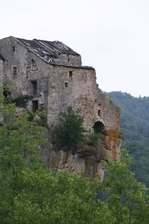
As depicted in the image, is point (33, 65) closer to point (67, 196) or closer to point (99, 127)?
point (99, 127)

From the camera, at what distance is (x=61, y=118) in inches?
2020

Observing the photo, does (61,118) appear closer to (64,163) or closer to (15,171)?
(64,163)

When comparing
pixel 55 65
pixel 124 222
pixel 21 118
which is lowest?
pixel 124 222

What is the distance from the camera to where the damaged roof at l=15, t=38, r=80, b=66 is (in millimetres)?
52956

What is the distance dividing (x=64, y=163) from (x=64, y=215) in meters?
20.2

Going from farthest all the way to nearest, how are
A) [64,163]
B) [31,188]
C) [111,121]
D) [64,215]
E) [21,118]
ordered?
[111,121] < [64,163] < [21,118] < [31,188] < [64,215]

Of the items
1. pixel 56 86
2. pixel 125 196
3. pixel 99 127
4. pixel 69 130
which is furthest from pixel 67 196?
pixel 99 127

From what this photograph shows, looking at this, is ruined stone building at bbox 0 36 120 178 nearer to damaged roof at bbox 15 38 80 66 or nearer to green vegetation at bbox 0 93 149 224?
damaged roof at bbox 15 38 80 66

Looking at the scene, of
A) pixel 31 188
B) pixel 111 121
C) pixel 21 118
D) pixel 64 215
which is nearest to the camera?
pixel 64 215

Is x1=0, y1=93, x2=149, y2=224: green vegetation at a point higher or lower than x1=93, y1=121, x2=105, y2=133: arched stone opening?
lower

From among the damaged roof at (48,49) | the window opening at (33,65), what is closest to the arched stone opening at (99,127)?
the damaged roof at (48,49)

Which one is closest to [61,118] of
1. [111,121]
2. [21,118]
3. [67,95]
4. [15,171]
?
[67,95]

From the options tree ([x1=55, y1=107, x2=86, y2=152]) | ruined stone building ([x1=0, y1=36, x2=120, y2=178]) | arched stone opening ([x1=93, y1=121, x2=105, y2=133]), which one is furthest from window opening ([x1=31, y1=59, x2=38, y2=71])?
arched stone opening ([x1=93, y1=121, x2=105, y2=133])

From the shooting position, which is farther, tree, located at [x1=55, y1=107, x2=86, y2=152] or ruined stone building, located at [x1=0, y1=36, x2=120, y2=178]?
ruined stone building, located at [x1=0, y1=36, x2=120, y2=178]
